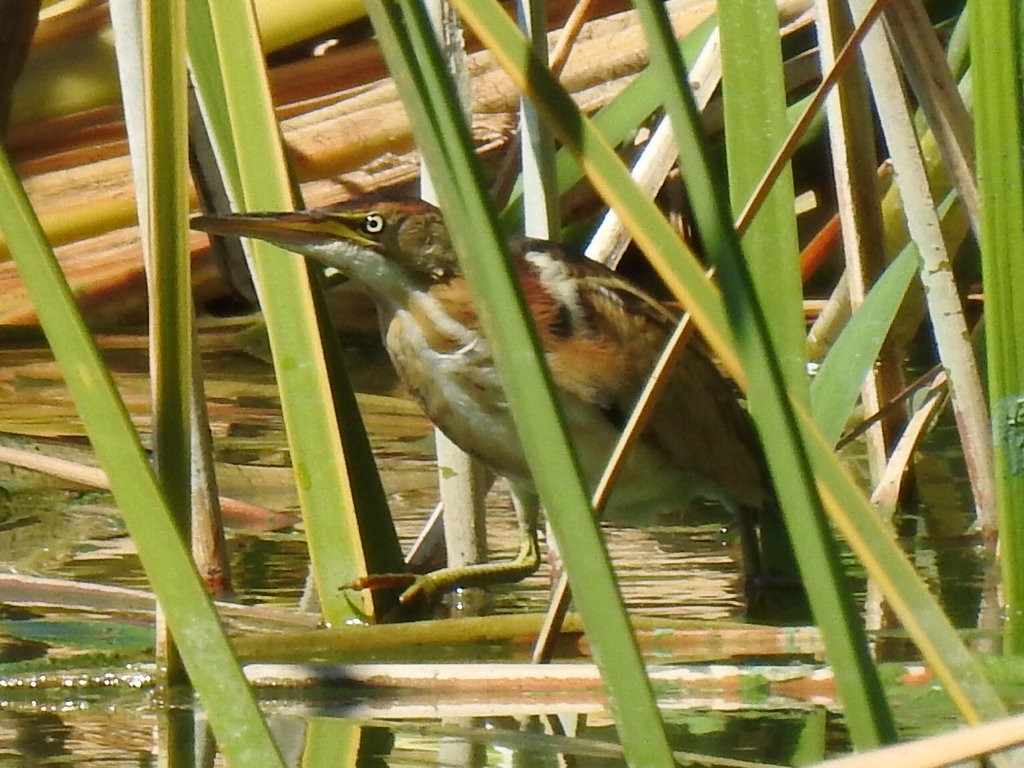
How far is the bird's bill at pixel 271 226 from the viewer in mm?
2756

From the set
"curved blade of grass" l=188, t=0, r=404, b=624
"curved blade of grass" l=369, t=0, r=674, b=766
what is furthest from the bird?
"curved blade of grass" l=369, t=0, r=674, b=766

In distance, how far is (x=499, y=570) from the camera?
352cm

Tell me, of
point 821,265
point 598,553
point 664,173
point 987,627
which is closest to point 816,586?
point 598,553

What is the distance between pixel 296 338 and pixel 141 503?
1220 mm

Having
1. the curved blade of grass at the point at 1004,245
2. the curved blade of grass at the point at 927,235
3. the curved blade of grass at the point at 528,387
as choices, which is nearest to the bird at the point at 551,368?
the curved blade of grass at the point at 927,235

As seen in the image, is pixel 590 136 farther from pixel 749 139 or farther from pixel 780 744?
pixel 749 139

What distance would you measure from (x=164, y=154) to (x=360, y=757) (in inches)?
31.3

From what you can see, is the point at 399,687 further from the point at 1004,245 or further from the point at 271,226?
the point at 1004,245

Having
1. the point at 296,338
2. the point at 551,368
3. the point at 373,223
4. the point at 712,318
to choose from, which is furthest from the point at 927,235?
the point at 712,318

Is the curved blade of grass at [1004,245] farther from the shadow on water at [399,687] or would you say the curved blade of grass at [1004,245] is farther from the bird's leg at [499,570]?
the bird's leg at [499,570]

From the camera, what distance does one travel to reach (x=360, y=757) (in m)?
2.40

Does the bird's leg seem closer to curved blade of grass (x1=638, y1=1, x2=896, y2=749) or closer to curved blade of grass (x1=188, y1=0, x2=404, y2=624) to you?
curved blade of grass (x1=188, y1=0, x2=404, y2=624)

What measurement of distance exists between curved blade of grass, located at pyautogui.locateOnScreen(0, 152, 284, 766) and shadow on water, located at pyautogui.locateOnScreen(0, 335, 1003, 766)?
81 cm

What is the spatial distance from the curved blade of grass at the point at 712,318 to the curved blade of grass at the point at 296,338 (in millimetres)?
1183
